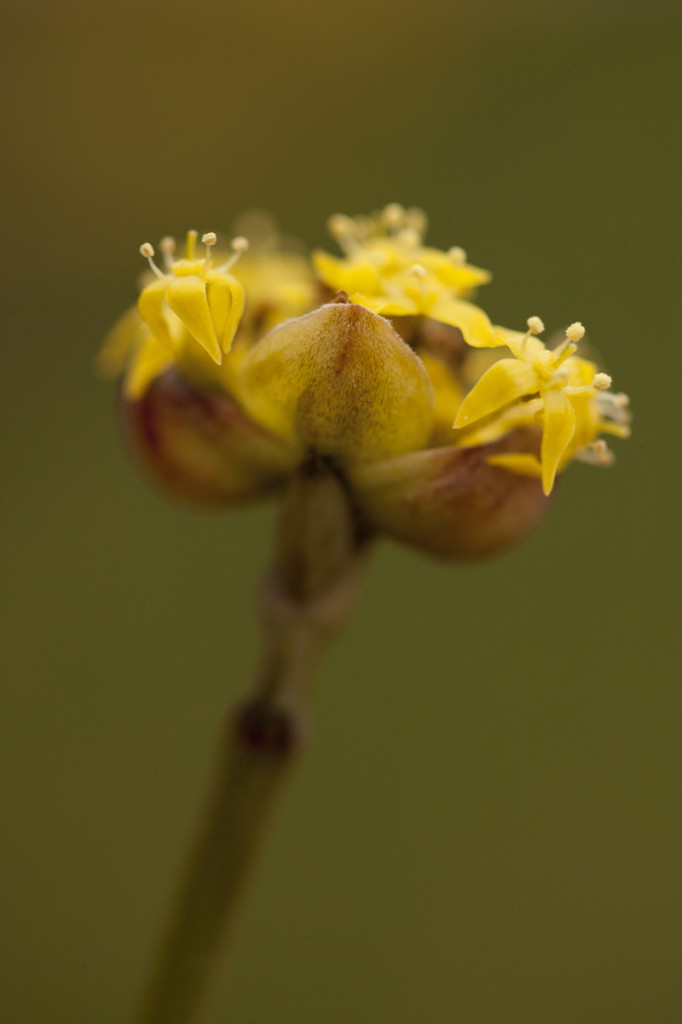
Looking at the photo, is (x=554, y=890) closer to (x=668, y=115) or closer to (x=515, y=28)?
(x=668, y=115)

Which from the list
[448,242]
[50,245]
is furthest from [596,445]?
[50,245]

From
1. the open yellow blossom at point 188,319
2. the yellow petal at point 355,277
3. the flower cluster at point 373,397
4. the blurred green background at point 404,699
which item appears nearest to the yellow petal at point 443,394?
the flower cluster at point 373,397

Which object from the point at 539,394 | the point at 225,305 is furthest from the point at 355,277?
the point at 539,394

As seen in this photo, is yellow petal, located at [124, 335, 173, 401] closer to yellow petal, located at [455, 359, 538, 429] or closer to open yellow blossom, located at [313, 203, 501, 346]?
open yellow blossom, located at [313, 203, 501, 346]

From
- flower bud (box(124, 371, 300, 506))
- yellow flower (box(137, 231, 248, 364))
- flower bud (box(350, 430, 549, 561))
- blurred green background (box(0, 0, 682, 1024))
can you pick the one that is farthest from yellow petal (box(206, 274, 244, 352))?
blurred green background (box(0, 0, 682, 1024))

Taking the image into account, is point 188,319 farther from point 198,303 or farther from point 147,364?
point 147,364

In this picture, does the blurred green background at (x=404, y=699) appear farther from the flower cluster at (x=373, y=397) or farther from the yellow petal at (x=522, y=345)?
the yellow petal at (x=522, y=345)
